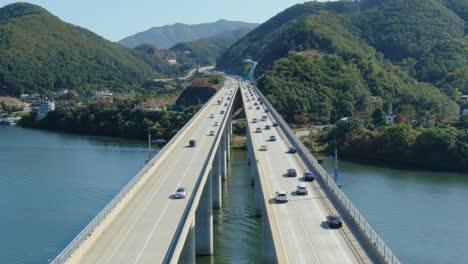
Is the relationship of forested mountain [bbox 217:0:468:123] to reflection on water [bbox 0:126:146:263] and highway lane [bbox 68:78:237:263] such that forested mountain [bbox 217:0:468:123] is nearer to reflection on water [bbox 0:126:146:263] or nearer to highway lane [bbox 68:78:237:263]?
reflection on water [bbox 0:126:146:263]

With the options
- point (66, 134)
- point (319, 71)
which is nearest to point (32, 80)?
point (66, 134)

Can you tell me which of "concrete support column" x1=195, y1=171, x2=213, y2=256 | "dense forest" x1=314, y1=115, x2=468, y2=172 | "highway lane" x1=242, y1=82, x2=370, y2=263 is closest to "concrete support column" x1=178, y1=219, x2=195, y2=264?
"highway lane" x1=242, y1=82, x2=370, y2=263

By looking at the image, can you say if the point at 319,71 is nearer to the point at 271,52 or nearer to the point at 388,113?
the point at 388,113

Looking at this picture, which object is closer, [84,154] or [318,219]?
[318,219]

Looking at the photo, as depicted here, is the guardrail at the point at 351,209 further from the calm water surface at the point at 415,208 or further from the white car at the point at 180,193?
the white car at the point at 180,193

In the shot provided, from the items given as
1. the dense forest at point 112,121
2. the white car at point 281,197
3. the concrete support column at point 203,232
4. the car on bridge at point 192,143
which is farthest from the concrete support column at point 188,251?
the dense forest at point 112,121

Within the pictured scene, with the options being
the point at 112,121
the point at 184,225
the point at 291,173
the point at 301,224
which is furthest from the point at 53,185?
the point at 112,121
